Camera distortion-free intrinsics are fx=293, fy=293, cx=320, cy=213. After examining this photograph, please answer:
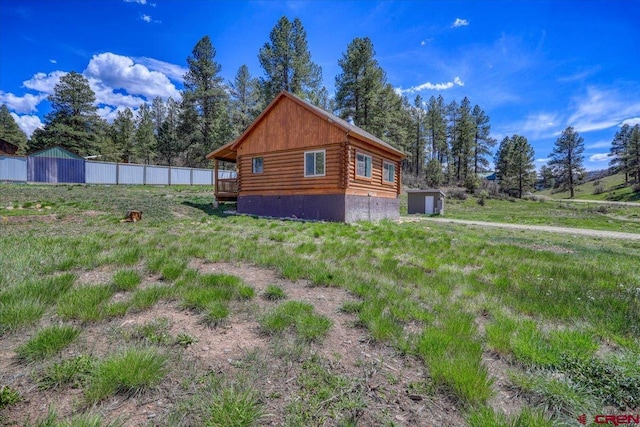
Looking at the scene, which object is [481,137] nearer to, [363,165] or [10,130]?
[363,165]

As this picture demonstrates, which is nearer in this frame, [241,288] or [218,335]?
[218,335]

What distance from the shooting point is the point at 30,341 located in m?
2.45

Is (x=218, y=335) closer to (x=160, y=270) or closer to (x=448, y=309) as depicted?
(x=160, y=270)

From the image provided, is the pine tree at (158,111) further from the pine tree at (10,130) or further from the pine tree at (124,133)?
the pine tree at (10,130)

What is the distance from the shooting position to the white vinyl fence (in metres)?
22.6

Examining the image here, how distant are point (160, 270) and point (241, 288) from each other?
1561 millimetres

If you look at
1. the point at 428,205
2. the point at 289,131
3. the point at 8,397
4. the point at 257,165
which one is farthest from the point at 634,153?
the point at 8,397

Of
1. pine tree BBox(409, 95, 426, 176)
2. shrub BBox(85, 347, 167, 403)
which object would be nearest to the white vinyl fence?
shrub BBox(85, 347, 167, 403)

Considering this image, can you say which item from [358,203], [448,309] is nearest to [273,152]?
[358,203]

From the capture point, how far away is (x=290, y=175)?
47.7 feet

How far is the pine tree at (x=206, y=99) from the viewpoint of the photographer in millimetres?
36156

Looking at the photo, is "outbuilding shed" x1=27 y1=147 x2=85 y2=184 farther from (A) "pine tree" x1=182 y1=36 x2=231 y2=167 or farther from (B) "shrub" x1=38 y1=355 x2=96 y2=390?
(B) "shrub" x1=38 y1=355 x2=96 y2=390

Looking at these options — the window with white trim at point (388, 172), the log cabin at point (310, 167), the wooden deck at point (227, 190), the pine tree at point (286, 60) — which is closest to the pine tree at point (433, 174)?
the pine tree at point (286, 60)

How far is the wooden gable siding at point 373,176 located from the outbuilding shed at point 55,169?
2422cm
